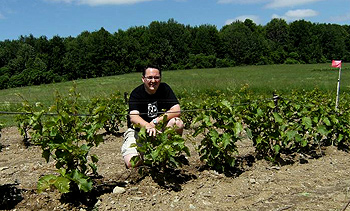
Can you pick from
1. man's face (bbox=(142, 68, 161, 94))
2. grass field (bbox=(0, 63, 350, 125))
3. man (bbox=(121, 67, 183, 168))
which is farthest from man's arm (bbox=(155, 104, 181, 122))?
grass field (bbox=(0, 63, 350, 125))

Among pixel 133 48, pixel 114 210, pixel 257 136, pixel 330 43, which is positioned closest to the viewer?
pixel 114 210

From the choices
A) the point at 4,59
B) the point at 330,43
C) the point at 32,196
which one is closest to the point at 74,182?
the point at 32,196

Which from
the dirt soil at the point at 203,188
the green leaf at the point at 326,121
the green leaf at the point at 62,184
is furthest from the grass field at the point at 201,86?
the green leaf at the point at 62,184

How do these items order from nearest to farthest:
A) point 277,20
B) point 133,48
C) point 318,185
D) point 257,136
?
point 318,185 → point 257,136 → point 133,48 → point 277,20

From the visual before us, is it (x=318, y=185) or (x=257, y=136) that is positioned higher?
(x=257, y=136)

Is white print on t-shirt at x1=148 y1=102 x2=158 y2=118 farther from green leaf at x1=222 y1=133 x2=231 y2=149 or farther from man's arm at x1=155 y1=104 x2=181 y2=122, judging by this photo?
green leaf at x1=222 y1=133 x2=231 y2=149

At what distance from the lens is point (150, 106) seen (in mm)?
4402

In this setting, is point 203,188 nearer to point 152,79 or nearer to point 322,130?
point 152,79

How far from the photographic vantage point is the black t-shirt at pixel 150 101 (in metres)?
4.39

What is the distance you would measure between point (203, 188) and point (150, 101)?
4.25 feet

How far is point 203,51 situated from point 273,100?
66.9m

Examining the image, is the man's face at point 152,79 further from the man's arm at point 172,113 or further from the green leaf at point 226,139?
the green leaf at point 226,139

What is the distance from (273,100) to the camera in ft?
16.9

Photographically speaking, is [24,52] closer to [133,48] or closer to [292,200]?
[133,48]
